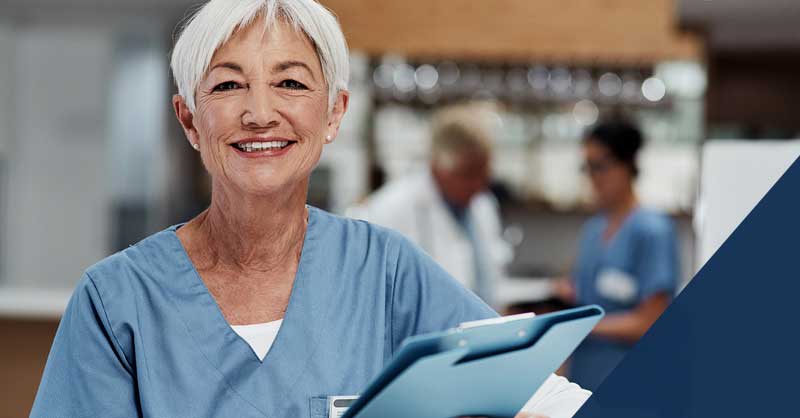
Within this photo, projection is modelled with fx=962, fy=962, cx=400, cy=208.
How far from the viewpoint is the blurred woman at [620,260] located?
308cm

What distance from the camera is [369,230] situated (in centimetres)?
134

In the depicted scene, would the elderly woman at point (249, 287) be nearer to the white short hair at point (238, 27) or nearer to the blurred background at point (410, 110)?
the white short hair at point (238, 27)

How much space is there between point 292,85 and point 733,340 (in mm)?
604

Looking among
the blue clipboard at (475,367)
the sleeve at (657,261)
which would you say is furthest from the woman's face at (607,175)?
the blue clipboard at (475,367)

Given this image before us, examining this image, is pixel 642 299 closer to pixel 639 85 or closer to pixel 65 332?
pixel 65 332

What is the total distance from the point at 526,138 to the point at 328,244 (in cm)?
495

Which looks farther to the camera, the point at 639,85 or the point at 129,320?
the point at 639,85

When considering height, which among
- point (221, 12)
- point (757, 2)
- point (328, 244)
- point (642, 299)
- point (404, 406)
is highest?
point (757, 2)

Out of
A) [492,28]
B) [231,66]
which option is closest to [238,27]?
[231,66]

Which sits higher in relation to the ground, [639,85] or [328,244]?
[639,85]

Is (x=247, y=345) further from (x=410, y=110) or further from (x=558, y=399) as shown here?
(x=410, y=110)

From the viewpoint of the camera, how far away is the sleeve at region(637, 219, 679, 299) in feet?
10.1

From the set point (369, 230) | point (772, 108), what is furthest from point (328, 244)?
point (772, 108)

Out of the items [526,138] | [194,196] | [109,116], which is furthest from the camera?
→ [526,138]
